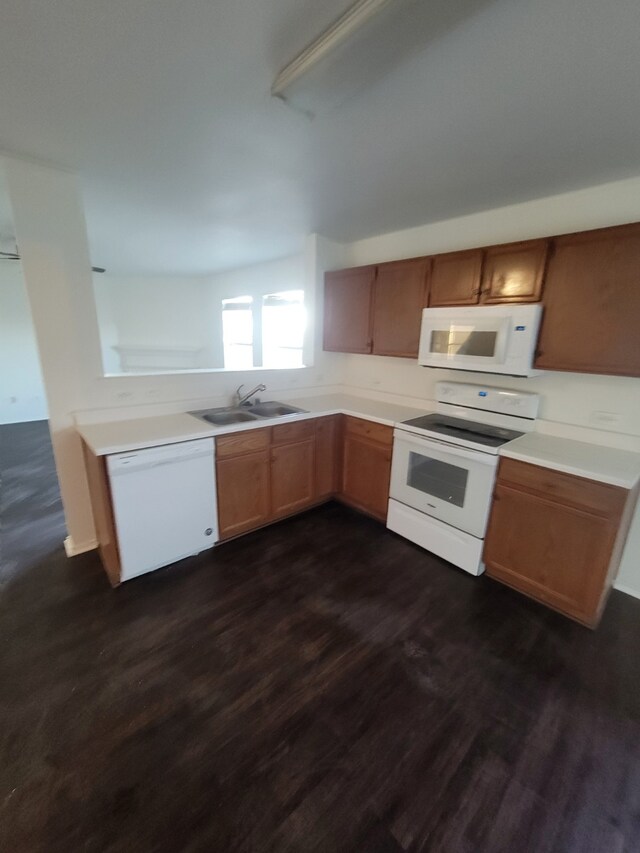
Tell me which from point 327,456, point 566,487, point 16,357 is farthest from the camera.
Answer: point 16,357

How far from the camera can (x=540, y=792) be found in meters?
1.29

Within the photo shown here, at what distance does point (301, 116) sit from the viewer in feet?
4.92

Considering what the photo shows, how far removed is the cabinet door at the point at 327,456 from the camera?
→ 3066 millimetres

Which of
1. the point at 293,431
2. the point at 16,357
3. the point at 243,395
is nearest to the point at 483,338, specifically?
the point at 293,431

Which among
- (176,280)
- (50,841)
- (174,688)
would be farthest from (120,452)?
(176,280)

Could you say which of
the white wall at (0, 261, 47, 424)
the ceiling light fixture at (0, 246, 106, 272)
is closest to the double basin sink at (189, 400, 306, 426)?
the ceiling light fixture at (0, 246, 106, 272)

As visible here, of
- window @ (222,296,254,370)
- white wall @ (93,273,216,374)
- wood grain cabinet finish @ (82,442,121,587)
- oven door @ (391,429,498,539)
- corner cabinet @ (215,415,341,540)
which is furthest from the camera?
white wall @ (93,273,216,374)

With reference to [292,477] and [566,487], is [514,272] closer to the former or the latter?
[566,487]

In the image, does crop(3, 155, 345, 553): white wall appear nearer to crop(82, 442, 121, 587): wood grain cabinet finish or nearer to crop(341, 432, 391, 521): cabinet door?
crop(82, 442, 121, 587): wood grain cabinet finish

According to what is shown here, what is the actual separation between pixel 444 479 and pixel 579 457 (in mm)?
799

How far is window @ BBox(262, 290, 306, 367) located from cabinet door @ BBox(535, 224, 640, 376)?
10.2 ft

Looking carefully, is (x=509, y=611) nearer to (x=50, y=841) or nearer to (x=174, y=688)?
(x=174, y=688)

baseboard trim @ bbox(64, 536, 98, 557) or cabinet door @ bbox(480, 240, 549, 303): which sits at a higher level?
cabinet door @ bbox(480, 240, 549, 303)

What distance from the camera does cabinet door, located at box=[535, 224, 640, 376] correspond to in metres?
1.85
